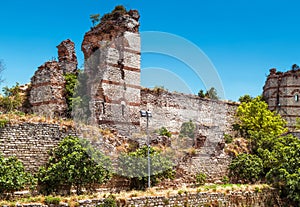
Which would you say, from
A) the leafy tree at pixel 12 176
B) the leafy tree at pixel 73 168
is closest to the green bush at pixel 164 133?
the leafy tree at pixel 73 168

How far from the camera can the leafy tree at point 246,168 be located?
22609mm

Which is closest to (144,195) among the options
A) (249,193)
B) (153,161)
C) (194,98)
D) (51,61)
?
(153,161)

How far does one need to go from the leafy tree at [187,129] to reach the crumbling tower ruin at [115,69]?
5242mm

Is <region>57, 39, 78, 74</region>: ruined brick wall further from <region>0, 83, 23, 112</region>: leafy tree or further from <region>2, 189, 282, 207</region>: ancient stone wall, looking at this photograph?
<region>2, 189, 282, 207</region>: ancient stone wall

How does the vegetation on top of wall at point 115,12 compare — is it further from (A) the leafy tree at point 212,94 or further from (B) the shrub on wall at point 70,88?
(A) the leafy tree at point 212,94

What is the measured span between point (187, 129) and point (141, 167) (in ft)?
38.0

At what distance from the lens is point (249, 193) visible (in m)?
19.4

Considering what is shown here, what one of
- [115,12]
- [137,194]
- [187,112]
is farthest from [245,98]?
[137,194]

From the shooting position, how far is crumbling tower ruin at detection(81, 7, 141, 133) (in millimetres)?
24031

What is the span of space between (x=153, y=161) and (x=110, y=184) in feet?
8.11

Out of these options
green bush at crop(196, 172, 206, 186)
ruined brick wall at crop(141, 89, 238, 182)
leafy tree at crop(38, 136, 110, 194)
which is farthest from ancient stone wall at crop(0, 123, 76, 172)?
green bush at crop(196, 172, 206, 186)

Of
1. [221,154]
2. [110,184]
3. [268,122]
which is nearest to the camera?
[110,184]

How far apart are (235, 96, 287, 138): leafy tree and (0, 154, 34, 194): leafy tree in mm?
20643

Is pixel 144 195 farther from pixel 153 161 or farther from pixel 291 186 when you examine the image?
pixel 291 186
